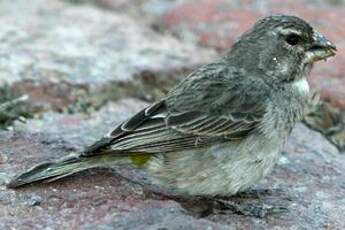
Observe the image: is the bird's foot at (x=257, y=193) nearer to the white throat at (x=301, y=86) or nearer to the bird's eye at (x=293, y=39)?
the white throat at (x=301, y=86)

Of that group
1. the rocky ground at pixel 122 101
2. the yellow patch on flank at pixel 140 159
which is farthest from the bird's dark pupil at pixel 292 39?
the yellow patch on flank at pixel 140 159

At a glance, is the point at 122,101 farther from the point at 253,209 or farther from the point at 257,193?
the point at 253,209

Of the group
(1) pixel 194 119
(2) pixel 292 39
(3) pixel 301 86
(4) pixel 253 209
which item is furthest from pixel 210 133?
(2) pixel 292 39

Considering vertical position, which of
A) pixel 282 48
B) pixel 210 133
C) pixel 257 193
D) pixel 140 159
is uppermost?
pixel 282 48

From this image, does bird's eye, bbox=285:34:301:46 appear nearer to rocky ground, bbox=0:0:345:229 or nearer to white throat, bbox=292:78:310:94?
white throat, bbox=292:78:310:94

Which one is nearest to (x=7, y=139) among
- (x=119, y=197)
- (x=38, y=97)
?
(x=38, y=97)

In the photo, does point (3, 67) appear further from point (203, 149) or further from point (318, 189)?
point (318, 189)
